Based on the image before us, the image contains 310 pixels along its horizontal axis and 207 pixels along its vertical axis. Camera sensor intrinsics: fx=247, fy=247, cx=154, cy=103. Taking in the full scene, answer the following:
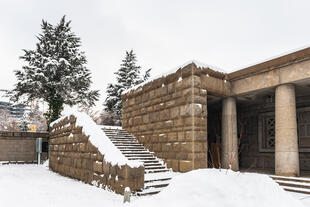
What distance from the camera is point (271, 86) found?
25.2 ft

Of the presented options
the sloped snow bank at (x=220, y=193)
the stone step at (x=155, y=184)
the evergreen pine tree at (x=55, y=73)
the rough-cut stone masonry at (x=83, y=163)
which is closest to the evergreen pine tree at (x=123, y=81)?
the evergreen pine tree at (x=55, y=73)

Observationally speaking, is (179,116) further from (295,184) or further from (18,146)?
(18,146)

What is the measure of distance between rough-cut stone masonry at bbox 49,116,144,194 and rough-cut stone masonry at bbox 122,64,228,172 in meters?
2.06

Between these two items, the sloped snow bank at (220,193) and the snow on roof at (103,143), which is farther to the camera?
the snow on roof at (103,143)

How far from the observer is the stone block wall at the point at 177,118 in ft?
25.0

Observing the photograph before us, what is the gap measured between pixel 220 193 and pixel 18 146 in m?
15.5

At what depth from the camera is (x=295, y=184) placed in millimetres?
6539

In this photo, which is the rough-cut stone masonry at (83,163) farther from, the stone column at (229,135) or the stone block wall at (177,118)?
the stone column at (229,135)

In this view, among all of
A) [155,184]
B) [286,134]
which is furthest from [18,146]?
[286,134]

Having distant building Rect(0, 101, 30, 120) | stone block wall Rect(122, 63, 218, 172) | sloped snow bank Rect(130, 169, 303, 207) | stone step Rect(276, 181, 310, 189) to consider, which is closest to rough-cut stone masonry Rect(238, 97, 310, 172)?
stone step Rect(276, 181, 310, 189)

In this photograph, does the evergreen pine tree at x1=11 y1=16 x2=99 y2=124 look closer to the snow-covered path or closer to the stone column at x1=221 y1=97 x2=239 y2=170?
the snow-covered path

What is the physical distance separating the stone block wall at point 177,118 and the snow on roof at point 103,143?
6.71 ft

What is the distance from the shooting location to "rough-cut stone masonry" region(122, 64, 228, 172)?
7.62 metres

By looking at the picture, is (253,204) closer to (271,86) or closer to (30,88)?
(271,86)
